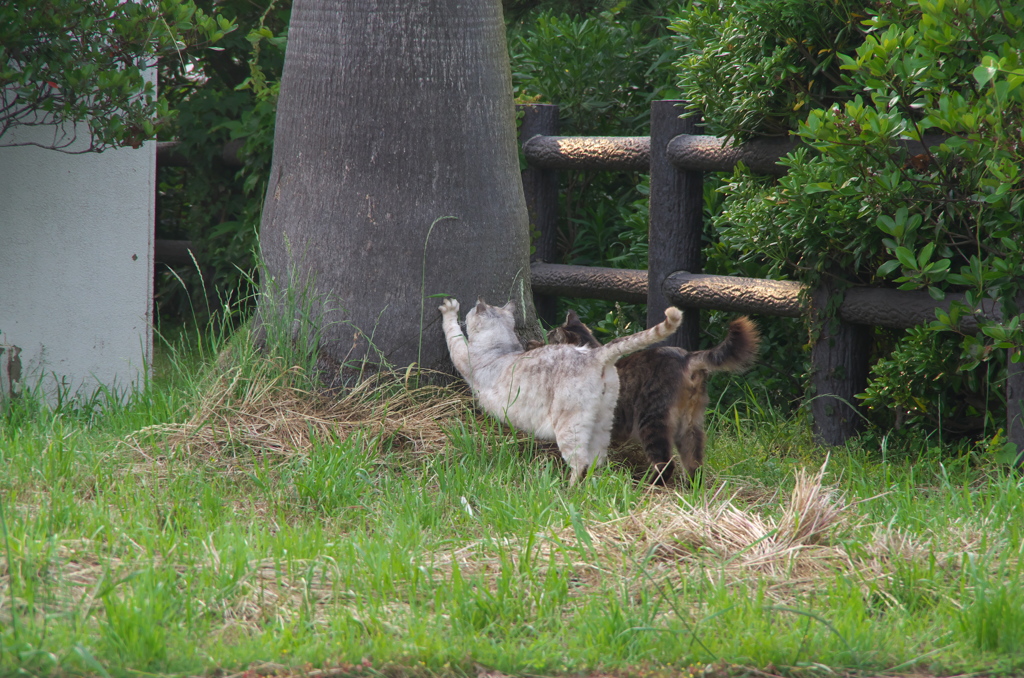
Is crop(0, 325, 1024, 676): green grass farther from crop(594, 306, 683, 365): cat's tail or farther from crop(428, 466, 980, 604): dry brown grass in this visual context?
crop(594, 306, 683, 365): cat's tail

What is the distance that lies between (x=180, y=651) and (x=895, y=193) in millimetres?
3138

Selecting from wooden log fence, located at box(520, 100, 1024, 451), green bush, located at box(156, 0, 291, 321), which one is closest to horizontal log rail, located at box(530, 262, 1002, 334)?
wooden log fence, located at box(520, 100, 1024, 451)

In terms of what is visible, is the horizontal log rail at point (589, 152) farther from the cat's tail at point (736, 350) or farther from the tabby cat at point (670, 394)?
the cat's tail at point (736, 350)

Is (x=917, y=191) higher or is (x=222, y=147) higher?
(x=222, y=147)

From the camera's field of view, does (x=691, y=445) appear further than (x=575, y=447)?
Yes

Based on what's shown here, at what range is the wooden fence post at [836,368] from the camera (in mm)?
4949

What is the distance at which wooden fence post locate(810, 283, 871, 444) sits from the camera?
4.95 meters

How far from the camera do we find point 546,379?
4.19m

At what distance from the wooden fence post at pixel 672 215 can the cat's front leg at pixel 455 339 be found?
5.07ft

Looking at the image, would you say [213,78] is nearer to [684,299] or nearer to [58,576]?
[684,299]

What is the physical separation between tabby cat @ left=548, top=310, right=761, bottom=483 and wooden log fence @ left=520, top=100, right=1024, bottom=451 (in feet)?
2.41

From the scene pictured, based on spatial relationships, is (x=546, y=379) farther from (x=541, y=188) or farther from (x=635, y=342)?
(x=541, y=188)

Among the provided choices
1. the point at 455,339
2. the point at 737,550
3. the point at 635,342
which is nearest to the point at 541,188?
the point at 455,339

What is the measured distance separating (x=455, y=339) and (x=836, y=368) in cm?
194
